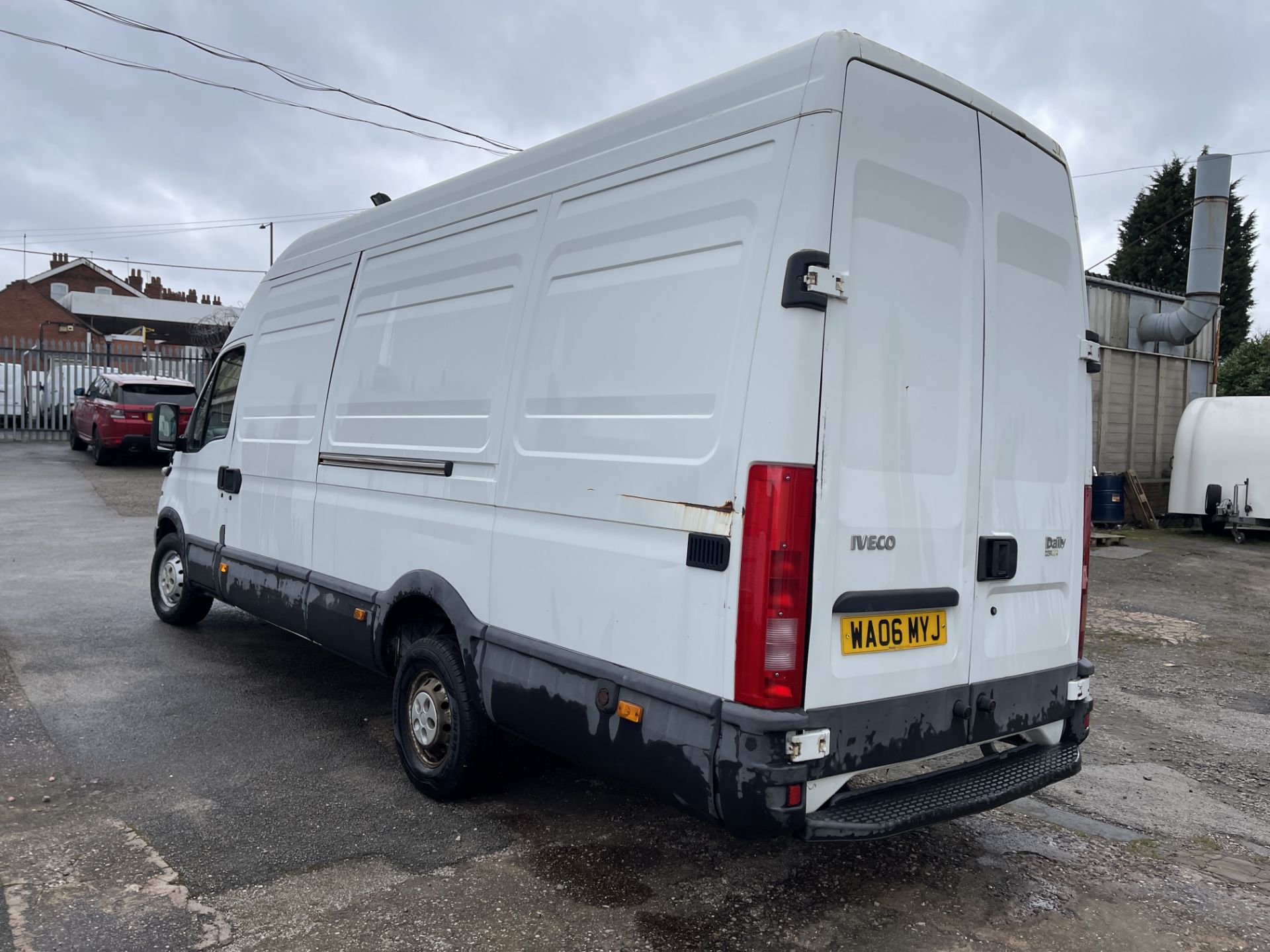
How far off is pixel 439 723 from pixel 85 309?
163 ft

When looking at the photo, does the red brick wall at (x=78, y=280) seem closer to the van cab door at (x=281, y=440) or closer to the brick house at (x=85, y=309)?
the brick house at (x=85, y=309)

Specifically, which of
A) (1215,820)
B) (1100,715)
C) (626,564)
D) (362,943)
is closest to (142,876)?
(362,943)

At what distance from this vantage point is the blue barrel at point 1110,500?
14.9 metres

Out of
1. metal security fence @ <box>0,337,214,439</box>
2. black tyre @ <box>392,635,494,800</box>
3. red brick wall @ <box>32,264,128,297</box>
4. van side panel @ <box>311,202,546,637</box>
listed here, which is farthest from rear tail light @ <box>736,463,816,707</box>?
red brick wall @ <box>32,264,128,297</box>

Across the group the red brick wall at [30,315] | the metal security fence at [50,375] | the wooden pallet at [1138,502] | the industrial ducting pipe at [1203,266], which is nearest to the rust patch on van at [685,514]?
the wooden pallet at [1138,502]

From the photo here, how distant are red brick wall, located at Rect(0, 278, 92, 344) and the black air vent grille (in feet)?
161

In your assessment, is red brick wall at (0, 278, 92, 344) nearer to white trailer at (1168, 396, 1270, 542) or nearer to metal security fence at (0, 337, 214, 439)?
metal security fence at (0, 337, 214, 439)

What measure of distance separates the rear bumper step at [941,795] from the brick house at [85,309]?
144 ft

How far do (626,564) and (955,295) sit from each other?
1.42m

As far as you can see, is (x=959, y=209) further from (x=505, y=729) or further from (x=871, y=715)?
(x=505, y=729)

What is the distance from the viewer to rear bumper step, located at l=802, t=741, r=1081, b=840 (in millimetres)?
2918

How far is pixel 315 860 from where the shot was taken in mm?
3531

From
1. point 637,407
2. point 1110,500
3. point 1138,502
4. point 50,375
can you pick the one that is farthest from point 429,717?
point 50,375

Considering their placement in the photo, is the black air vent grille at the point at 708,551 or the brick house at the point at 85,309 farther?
the brick house at the point at 85,309
